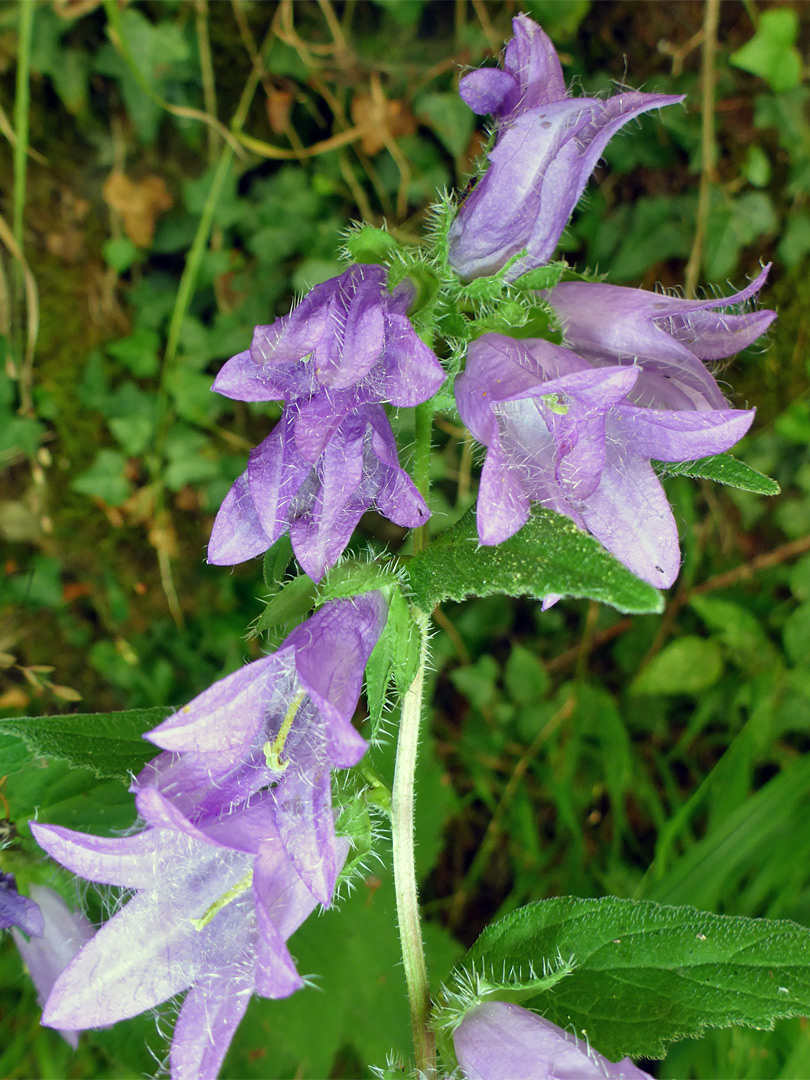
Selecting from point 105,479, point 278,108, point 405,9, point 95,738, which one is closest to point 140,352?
point 105,479

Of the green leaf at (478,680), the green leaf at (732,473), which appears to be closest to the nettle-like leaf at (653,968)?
the green leaf at (732,473)

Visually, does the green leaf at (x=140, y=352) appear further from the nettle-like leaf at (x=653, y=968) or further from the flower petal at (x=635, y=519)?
the nettle-like leaf at (x=653, y=968)

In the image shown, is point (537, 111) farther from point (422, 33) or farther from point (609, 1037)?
point (422, 33)

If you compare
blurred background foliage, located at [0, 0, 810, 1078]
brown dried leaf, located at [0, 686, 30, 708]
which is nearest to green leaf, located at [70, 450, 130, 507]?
blurred background foliage, located at [0, 0, 810, 1078]

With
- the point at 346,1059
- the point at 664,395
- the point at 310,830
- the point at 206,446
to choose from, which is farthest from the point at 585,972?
the point at 206,446

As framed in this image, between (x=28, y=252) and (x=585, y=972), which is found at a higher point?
(x=28, y=252)

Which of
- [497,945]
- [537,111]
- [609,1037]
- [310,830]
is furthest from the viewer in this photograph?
[497,945]

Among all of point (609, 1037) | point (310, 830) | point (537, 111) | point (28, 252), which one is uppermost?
point (537, 111)
